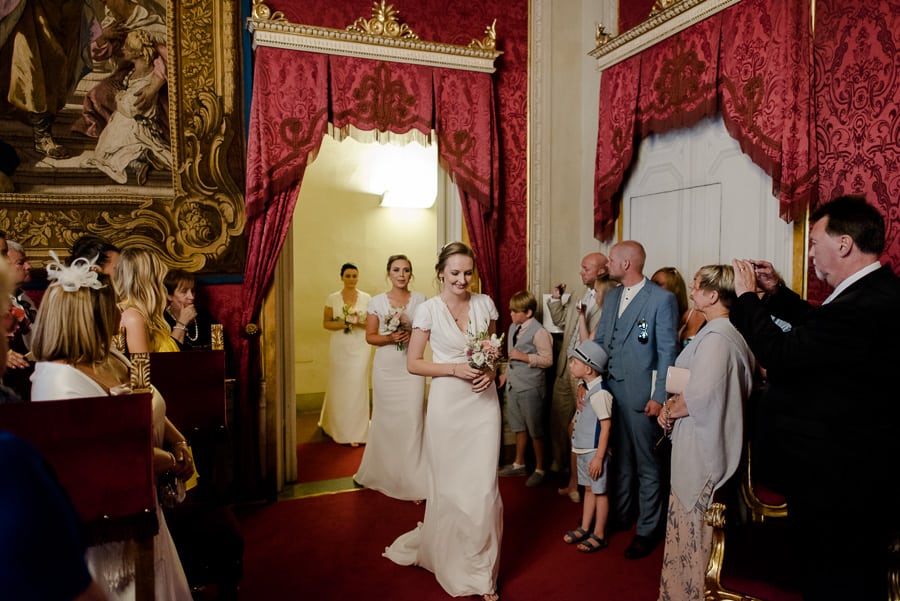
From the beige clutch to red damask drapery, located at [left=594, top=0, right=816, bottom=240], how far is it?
4.92ft

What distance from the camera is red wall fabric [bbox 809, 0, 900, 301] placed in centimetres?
349

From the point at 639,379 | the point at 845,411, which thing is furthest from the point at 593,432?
the point at 845,411

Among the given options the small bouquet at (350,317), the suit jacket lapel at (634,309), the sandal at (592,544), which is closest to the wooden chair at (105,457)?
the sandal at (592,544)

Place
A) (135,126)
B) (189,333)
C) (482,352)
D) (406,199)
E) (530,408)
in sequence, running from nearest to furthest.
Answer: (482,352) < (189,333) < (135,126) < (530,408) < (406,199)

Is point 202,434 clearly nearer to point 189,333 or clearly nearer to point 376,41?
point 189,333

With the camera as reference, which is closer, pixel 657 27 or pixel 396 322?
pixel 657 27

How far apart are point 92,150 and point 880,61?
5423mm

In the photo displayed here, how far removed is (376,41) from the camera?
5434mm

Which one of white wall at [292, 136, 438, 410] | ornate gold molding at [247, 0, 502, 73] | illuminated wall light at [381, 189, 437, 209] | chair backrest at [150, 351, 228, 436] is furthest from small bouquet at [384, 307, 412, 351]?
illuminated wall light at [381, 189, 437, 209]

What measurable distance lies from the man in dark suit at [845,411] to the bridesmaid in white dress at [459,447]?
5.09ft

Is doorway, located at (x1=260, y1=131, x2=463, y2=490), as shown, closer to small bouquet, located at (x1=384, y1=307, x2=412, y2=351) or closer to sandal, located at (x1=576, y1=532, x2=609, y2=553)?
small bouquet, located at (x1=384, y1=307, x2=412, y2=351)

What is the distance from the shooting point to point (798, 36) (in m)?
3.95

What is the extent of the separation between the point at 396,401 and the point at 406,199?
443cm

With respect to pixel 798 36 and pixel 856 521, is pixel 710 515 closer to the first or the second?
pixel 856 521
